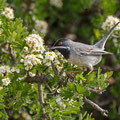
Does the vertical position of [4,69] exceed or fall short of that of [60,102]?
it exceeds it

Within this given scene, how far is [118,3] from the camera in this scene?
7.28 metres

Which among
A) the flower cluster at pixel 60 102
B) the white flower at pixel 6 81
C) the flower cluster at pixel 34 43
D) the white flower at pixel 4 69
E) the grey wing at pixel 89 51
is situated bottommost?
the flower cluster at pixel 60 102

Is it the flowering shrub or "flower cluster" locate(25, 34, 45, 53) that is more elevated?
"flower cluster" locate(25, 34, 45, 53)

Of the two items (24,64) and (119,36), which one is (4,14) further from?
(119,36)

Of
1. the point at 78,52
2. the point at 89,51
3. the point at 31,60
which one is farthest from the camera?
the point at 89,51

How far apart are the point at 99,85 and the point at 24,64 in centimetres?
105

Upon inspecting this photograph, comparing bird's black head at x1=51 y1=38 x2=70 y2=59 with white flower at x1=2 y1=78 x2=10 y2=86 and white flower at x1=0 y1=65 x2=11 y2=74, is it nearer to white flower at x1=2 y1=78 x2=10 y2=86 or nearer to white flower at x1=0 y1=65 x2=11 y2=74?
white flower at x1=0 y1=65 x2=11 y2=74

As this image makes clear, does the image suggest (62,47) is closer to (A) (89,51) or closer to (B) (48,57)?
(A) (89,51)

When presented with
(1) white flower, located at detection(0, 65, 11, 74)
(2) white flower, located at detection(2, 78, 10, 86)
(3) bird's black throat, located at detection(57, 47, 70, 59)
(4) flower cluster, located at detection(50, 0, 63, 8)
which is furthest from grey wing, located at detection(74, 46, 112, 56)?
(4) flower cluster, located at detection(50, 0, 63, 8)

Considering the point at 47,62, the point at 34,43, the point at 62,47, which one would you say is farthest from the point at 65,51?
the point at 34,43

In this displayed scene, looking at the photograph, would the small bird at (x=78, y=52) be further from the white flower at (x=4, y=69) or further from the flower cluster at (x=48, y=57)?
the white flower at (x=4, y=69)

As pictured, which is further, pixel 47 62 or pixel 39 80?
pixel 39 80

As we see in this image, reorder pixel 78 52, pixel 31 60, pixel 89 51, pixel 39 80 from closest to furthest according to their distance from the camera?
pixel 31 60, pixel 39 80, pixel 78 52, pixel 89 51

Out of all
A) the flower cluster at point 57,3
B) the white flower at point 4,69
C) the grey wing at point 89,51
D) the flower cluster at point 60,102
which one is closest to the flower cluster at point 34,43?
the white flower at point 4,69
